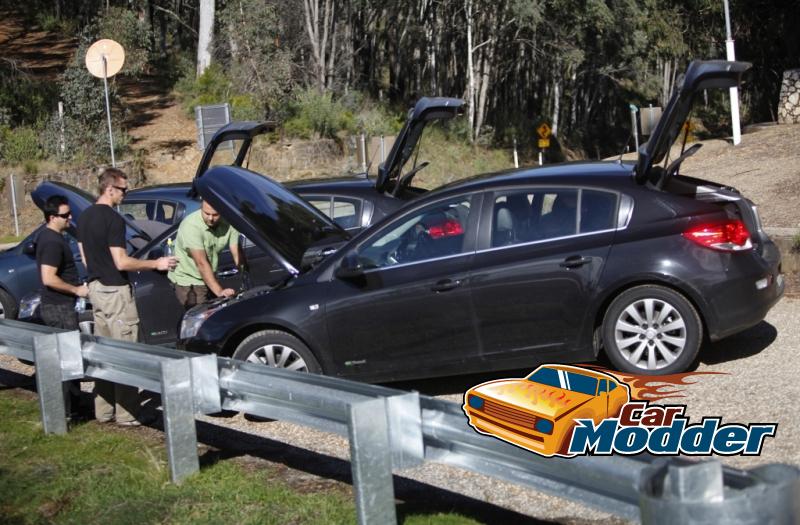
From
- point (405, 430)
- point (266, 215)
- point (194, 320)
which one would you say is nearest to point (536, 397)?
point (405, 430)

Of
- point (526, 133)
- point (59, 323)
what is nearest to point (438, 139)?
point (526, 133)

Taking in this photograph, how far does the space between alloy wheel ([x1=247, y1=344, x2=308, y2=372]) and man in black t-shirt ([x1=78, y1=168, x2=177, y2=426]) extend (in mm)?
906

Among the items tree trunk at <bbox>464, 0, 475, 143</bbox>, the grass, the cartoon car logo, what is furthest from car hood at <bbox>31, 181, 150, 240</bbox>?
tree trunk at <bbox>464, 0, 475, 143</bbox>

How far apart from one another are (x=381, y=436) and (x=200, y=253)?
4644 mm

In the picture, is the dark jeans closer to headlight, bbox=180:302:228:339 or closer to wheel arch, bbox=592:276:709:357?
headlight, bbox=180:302:228:339

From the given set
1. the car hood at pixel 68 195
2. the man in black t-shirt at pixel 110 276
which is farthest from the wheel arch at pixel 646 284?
the car hood at pixel 68 195

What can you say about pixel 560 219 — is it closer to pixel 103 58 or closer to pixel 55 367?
pixel 55 367

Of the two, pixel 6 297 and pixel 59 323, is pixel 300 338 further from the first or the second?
pixel 6 297

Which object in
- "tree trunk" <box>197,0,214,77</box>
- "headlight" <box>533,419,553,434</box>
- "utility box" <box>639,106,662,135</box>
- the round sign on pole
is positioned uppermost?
"tree trunk" <box>197,0,214,77</box>

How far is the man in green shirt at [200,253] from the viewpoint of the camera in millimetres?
9102

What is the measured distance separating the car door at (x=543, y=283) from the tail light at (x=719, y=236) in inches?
22.7

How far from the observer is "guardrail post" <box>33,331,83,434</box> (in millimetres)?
7453

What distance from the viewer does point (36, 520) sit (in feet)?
19.0

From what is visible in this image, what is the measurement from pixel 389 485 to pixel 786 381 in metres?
3.81
